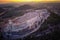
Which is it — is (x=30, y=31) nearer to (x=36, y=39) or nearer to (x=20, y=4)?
(x=36, y=39)

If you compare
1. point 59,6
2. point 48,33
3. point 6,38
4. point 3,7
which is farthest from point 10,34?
point 59,6

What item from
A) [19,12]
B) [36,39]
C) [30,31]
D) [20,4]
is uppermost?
[20,4]

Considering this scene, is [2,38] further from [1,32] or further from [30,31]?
[30,31]

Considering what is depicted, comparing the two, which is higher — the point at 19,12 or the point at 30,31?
the point at 19,12

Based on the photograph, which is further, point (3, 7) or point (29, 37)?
point (3, 7)

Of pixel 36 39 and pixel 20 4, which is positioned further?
pixel 20 4

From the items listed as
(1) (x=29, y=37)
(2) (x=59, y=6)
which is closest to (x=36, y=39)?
(1) (x=29, y=37)

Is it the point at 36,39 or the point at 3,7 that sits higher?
the point at 3,7
